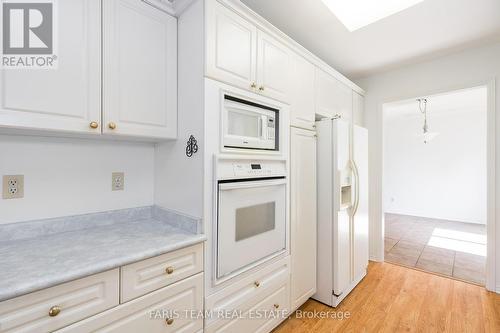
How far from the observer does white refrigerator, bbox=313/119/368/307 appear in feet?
6.91

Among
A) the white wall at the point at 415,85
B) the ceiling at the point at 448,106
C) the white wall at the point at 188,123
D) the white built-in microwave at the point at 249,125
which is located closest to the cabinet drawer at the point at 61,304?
the white wall at the point at 188,123

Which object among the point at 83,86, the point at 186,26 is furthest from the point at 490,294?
the point at 83,86

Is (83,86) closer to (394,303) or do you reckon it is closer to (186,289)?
(186,289)

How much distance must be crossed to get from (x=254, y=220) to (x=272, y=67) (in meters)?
1.11

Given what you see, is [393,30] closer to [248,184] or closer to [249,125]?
[249,125]

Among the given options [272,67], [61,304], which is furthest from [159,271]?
[272,67]

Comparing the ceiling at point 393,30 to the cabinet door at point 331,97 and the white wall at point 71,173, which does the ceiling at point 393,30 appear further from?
the white wall at point 71,173

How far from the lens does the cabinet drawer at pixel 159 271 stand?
1058mm

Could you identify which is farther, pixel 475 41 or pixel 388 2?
pixel 475 41

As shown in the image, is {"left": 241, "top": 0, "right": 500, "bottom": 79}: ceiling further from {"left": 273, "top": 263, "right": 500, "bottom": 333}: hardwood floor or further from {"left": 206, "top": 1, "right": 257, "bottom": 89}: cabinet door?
{"left": 273, "top": 263, "right": 500, "bottom": 333}: hardwood floor

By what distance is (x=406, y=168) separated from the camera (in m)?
5.98

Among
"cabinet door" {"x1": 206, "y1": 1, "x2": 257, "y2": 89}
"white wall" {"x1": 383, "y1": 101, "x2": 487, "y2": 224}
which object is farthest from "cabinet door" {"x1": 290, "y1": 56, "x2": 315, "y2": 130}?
"white wall" {"x1": 383, "y1": 101, "x2": 487, "y2": 224}

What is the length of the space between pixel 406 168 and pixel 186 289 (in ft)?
21.2

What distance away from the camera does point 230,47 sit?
1438 mm
